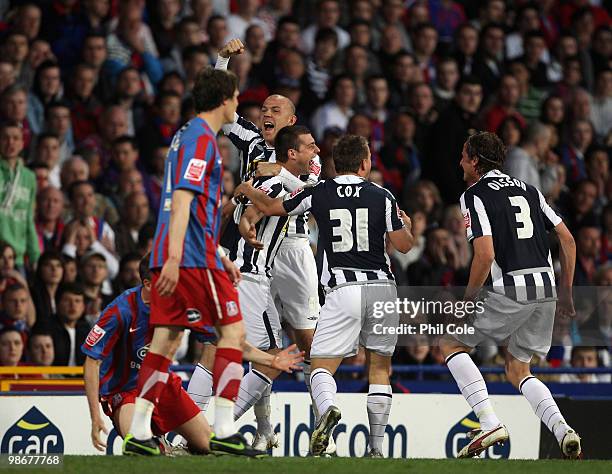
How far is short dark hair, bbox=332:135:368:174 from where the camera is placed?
891 centimetres

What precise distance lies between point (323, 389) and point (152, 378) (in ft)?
5.72

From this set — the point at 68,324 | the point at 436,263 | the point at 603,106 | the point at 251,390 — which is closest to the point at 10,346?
the point at 68,324

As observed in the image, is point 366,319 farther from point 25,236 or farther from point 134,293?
point 25,236

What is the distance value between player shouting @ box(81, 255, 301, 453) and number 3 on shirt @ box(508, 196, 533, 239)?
2389mm

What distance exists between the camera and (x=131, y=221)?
518 inches

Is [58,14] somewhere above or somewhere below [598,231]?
above

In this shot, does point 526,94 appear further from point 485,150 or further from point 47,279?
point 485,150

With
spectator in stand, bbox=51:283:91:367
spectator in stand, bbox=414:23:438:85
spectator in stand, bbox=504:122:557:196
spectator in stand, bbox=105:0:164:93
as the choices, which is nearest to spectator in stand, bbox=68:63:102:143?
spectator in stand, bbox=105:0:164:93

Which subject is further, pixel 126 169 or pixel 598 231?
pixel 598 231

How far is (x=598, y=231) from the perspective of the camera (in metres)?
14.8

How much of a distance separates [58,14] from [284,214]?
679 cm

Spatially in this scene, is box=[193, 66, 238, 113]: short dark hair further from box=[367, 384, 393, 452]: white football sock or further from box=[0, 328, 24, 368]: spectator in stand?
box=[0, 328, 24, 368]: spectator in stand

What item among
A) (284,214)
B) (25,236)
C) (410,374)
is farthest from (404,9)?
(284,214)

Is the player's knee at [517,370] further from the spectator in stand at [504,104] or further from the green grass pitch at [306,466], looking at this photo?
the spectator in stand at [504,104]
